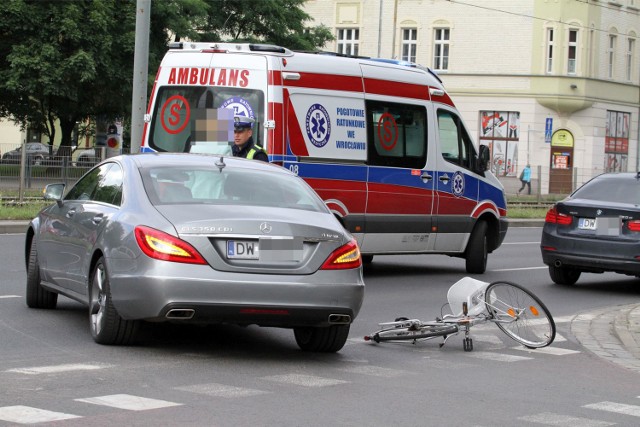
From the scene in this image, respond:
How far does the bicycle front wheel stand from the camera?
9.94 metres

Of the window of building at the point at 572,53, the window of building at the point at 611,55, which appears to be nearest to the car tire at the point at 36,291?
the window of building at the point at 572,53

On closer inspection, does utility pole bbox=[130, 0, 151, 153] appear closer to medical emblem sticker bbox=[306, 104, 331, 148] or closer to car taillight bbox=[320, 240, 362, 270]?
medical emblem sticker bbox=[306, 104, 331, 148]

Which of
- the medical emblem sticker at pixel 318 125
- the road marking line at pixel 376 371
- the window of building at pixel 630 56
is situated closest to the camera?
the road marking line at pixel 376 371

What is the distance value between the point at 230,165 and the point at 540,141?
51.9 meters

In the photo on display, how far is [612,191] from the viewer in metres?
15.9

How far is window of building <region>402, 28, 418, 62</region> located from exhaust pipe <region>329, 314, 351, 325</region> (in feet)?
180

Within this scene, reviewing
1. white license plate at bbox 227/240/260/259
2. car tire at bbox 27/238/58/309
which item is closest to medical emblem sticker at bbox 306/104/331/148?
car tire at bbox 27/238/58/309

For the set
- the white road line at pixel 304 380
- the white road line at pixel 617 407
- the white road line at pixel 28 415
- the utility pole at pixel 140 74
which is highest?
the utility pole at pixel 140 74

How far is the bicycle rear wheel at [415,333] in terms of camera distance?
9.74 metres

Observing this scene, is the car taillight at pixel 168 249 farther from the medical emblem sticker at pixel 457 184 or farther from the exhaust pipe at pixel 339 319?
the medical emblem sticker at pixel 457 184

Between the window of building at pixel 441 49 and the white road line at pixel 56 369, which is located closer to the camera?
the white road line at pixel 56 369

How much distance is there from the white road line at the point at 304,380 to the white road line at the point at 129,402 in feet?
3.68

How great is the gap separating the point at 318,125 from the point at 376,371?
6142mm

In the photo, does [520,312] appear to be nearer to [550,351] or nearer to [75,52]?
[550,351]
